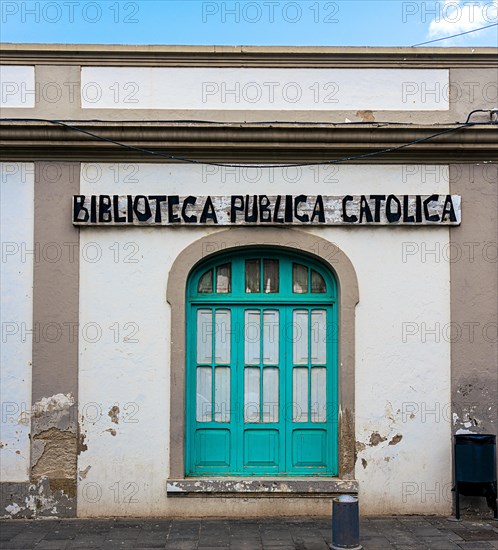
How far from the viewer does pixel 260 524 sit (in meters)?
7.72

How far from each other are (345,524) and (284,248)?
3.20 m

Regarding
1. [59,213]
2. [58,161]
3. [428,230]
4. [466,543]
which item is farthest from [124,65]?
[466,543]

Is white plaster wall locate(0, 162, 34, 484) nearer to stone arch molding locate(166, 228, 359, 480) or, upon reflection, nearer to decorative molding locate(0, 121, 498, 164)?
decorative molding locate(0, 121, 498, 164)

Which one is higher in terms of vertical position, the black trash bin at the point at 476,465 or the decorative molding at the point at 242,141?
the decorative molding at the point at 242,141

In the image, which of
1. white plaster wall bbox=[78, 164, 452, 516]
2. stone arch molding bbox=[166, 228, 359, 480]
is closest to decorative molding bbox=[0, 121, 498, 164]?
white plaster wall bbox=[78, 164, 452, 516]

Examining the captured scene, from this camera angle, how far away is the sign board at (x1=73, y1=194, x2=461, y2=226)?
816cm

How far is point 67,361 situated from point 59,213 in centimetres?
173

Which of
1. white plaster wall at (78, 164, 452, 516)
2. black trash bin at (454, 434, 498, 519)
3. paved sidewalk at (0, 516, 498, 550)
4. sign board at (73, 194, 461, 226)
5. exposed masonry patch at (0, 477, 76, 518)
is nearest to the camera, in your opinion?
paved sidewalk at (0, 516, 498, 550)

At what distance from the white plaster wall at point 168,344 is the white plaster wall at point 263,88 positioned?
78 centimetres

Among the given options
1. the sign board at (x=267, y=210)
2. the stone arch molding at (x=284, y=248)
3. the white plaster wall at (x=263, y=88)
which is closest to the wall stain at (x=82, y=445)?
the stone arch molding at (x=284, y=248)

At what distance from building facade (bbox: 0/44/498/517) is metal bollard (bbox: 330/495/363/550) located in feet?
4.13

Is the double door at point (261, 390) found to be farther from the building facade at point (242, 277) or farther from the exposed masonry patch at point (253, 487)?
the exposed masonry patch at point (253, 487)

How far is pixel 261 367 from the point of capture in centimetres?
838

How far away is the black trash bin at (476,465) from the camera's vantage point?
772 centimetres
